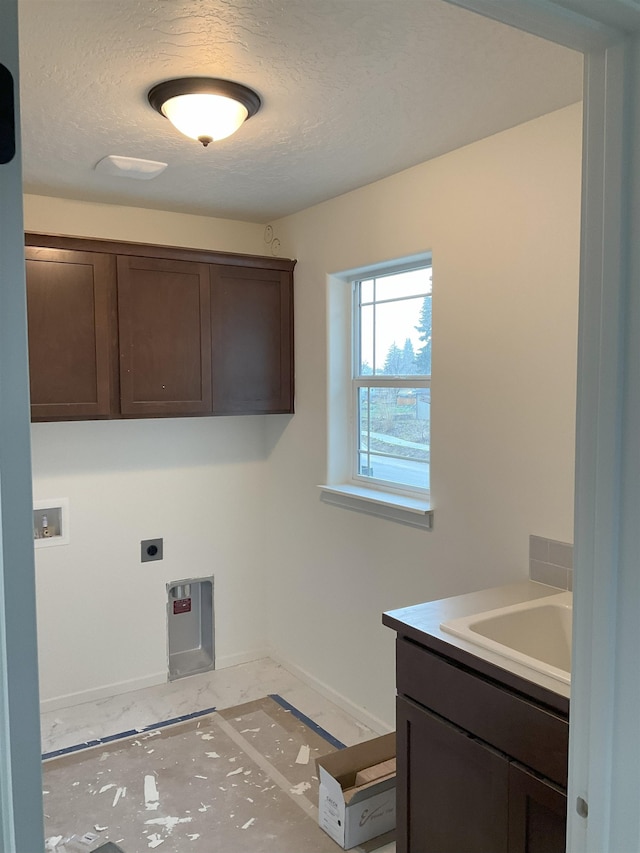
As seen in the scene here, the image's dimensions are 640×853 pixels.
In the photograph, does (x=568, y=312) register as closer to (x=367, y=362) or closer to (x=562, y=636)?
(x=562, y=636)

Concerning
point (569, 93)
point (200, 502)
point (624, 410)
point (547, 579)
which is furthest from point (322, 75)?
point (200, 502)

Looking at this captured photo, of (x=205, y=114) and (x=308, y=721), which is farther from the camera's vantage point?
(x=308, y=721)

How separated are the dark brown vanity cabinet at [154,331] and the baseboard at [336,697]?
1429mm

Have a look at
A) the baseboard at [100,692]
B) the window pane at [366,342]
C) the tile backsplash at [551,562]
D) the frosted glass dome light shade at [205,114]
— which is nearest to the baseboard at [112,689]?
the baseboard at [100,692]

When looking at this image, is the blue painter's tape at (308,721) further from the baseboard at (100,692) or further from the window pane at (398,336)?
the window pane at (398,336)

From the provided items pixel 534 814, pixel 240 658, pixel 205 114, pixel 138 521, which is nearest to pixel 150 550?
pixel 138 521

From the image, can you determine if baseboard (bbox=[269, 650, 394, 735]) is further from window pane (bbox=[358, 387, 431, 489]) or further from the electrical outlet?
window pane (bbox=[358, 387, 431, 489])

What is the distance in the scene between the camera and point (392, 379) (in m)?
3.11

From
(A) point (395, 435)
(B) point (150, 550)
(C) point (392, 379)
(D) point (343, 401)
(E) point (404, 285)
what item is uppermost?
(E) point (404, 285)

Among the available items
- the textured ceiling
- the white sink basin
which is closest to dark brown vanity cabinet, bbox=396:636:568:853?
the white sink basin

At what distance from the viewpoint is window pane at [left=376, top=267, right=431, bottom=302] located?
114 inches

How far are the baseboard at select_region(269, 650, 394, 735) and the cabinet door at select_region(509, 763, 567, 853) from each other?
57.6 inches

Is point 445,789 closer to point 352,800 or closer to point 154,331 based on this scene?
point 352,800

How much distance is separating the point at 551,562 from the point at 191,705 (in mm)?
2040
